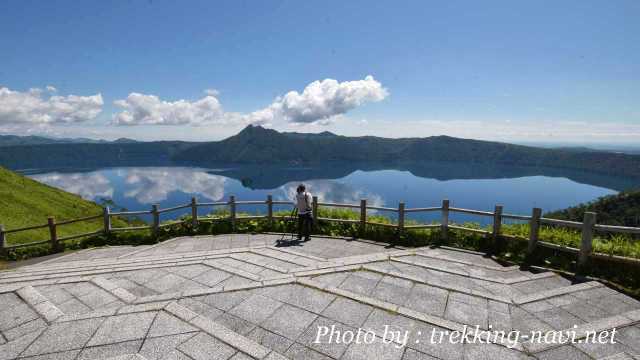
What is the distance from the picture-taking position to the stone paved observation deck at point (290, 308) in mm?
4750

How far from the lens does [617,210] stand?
73625 millimetres

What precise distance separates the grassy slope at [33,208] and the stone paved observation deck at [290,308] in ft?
61.2

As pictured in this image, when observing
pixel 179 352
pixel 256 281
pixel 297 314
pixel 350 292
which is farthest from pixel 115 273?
pixel 350 292

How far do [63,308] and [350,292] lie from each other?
19.4ft

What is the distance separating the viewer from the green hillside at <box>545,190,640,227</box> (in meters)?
66.9

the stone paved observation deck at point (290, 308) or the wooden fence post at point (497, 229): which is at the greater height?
the wooden fence post at point (497, 229)

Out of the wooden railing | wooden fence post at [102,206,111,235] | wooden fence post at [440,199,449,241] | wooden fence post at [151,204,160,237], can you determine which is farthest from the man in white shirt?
wooden fence post at [102,206,111,235]

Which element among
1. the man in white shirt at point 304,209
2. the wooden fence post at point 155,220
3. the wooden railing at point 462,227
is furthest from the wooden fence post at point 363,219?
the wooden fence post at point 155,220

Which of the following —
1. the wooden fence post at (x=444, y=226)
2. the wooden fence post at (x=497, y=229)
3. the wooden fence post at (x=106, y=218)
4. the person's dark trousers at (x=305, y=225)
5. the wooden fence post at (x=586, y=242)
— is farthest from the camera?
the wooden fence post at (x=106, y=218)

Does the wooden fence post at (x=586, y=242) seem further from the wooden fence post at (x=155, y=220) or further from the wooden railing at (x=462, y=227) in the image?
the wooden fence post at (x=155, y=220)

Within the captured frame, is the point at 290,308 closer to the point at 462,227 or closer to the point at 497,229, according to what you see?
the point at 462,227

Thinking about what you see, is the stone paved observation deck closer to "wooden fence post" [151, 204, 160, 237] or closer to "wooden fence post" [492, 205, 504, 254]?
"wooden fence post" [492, 205, 504, 254]

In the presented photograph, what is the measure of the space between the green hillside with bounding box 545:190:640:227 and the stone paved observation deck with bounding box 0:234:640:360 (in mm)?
73651

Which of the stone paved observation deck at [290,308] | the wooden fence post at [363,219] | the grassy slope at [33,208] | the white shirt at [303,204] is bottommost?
the grassy slope at [33,208]
